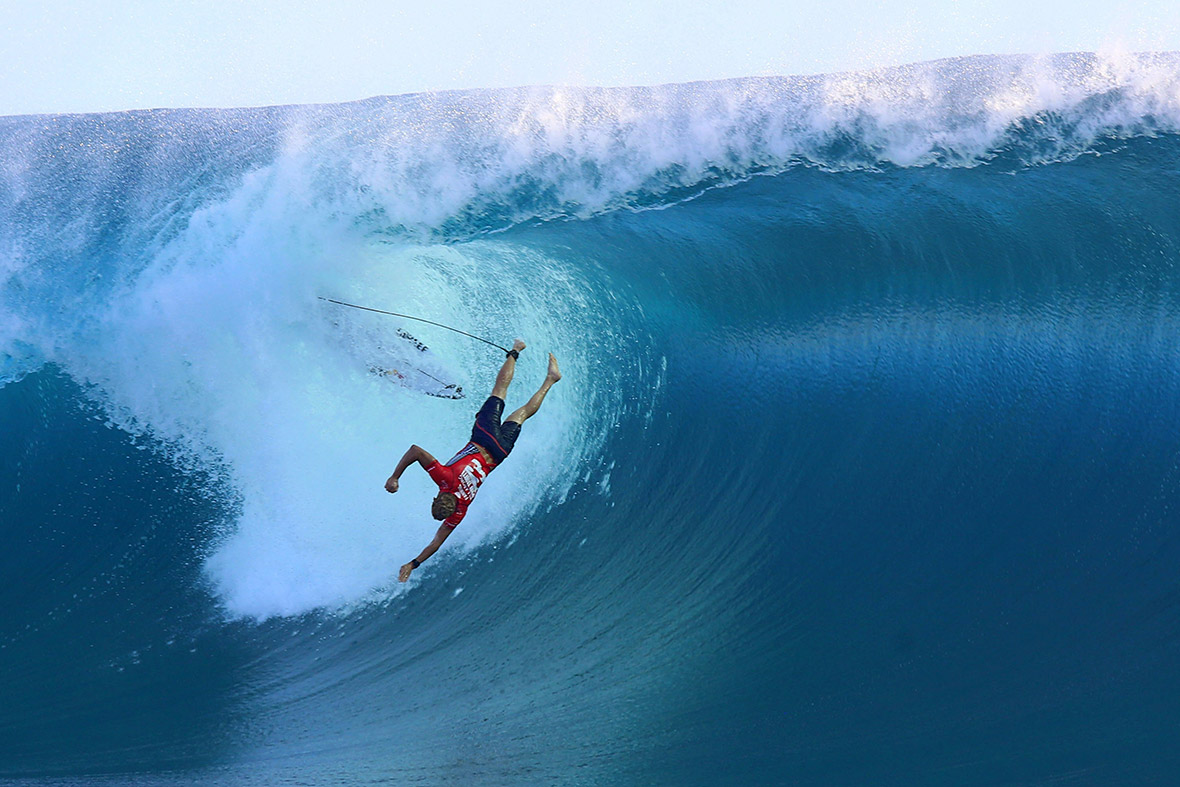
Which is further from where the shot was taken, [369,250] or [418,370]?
[369,250]

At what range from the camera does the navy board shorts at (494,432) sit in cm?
511

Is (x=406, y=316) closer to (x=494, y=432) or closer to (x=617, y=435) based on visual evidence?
(x=494, y=432)

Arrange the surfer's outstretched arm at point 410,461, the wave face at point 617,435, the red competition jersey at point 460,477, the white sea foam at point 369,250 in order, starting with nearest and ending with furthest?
the surfer's outstretched arm at point 410,461 → the red competition jersey at point 460,477 → the wave face at point 617,435 → the white sea foam at point 369,250

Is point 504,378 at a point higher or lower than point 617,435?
higher

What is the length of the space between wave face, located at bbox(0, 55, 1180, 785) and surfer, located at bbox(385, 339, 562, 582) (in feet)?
3.58

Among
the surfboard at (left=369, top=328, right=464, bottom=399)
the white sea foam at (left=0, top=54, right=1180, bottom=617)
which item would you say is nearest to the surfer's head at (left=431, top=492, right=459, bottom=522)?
the white sea foam at (left=0, top=54, right=1180, bottom=617)

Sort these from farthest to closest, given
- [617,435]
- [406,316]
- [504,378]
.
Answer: [617,435]
[406,316]
[504,378]

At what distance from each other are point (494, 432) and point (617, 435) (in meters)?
1.54

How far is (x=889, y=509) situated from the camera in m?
6.12

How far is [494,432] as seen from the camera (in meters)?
5.13

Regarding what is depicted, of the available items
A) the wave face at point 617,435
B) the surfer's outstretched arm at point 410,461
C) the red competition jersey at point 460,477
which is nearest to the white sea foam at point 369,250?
the wave face at point 617,435

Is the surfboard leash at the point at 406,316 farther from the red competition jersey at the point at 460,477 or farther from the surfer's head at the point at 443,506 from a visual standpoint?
the surfer's head at the point at 443,506

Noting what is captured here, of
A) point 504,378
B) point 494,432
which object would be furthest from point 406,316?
point 494,432

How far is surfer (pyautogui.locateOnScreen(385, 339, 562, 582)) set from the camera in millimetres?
4594
